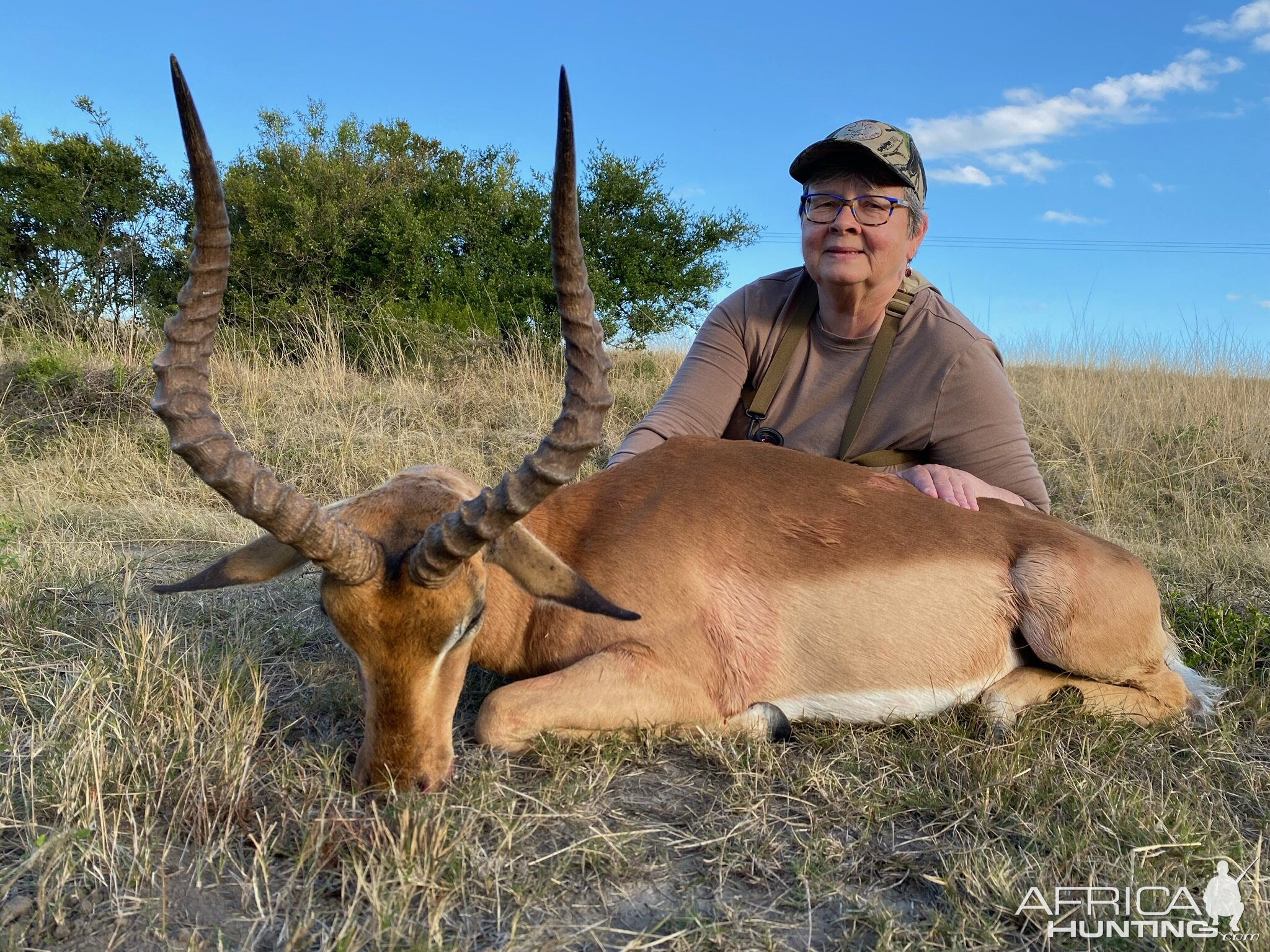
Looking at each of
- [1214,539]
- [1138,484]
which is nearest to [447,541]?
[1214,539]

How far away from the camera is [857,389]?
5.36 meters

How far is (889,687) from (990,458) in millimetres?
1751

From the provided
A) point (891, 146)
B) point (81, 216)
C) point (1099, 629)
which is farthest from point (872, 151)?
point (81, 216)

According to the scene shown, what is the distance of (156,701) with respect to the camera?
348 centimetres

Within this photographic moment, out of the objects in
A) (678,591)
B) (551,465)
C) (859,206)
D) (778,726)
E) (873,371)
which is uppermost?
(859,206)

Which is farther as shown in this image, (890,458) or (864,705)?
(890,458)

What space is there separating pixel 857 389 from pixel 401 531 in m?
3.06

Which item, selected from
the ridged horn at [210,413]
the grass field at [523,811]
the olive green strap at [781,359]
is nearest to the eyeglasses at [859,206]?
the olive green strap at [781,359]

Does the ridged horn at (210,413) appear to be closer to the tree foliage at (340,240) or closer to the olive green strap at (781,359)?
the olive green strap at (781,359)

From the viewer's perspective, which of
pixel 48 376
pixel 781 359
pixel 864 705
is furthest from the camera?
pixel 48 376

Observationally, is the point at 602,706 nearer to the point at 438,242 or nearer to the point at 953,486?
the point at 953,486

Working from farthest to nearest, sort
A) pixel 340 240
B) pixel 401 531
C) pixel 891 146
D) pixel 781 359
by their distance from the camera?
pixel 340 240 < pixel 781 359 < pixel 891 146 < pixel 401 531

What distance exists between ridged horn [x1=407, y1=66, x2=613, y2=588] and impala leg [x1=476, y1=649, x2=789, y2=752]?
0.72 meters

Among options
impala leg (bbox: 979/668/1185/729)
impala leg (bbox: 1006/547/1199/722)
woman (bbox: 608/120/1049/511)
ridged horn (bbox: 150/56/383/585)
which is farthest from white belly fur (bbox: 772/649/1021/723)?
ridged horn (bbox: 150/56/383/585)
